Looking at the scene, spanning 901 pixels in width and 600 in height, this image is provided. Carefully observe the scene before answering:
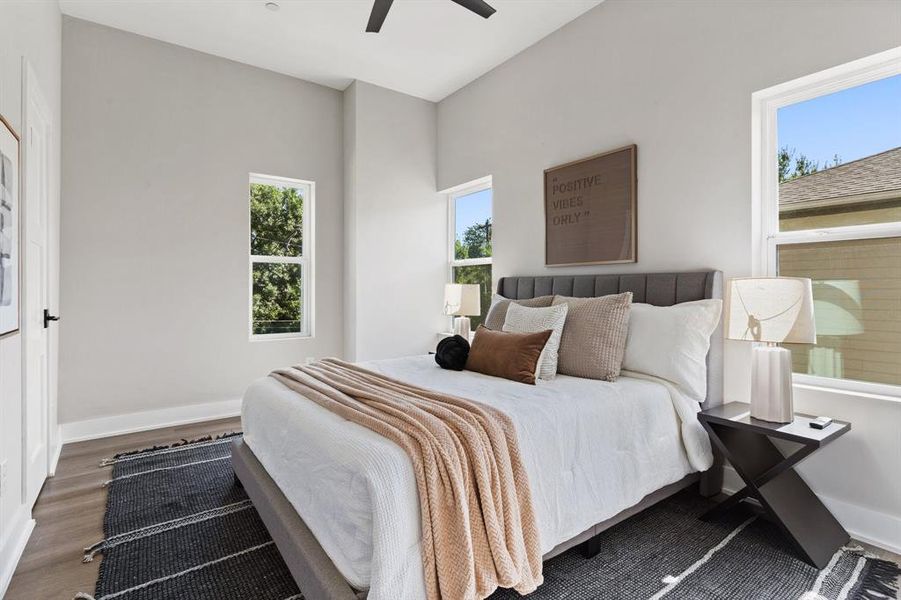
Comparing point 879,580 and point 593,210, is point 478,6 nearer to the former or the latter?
point 593,210

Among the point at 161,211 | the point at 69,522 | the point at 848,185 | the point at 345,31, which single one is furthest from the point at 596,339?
the point at 161,211

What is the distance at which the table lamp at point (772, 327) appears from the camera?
6.42 feet

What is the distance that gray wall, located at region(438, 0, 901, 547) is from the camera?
2.10 metres

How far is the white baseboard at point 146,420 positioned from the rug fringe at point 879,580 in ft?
13.7

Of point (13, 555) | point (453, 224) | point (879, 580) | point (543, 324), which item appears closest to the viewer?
point (879, 580)

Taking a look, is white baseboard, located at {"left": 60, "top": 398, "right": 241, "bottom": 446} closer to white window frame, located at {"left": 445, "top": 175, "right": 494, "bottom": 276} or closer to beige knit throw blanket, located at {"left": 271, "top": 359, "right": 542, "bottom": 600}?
white window frame, located at {"left": 445, "top": 175, "right": 494, "bottom": 276}

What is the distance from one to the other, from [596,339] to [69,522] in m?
2.80

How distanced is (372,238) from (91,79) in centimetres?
244

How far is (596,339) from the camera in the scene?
8.13 feet

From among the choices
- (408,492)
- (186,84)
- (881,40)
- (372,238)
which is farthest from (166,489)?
(881,40)

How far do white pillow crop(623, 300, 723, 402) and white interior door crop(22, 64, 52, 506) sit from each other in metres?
3.04

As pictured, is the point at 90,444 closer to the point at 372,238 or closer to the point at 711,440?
the point at 372,238

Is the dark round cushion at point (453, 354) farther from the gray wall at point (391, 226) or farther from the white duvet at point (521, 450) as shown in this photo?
the gray wall at point (391, 226)

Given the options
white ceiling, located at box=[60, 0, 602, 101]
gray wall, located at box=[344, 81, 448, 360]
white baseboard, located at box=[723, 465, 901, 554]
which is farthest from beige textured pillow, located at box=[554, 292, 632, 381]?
gray wall, located at box=[344, 81, 448, 360]
